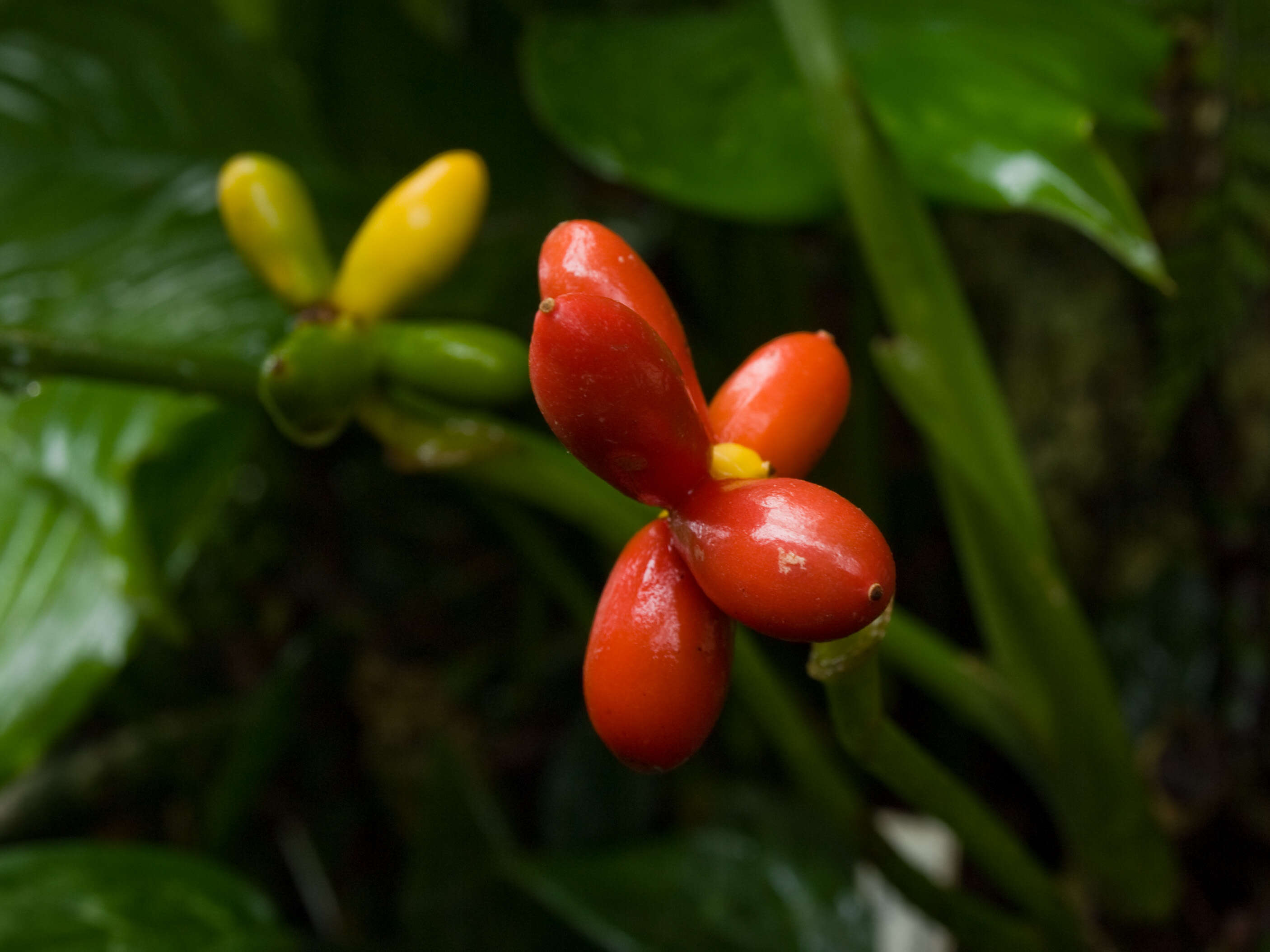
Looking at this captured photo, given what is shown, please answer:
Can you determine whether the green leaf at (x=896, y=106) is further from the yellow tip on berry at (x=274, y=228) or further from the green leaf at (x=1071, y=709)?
the yellow tip on berry at (x=274, y=228)

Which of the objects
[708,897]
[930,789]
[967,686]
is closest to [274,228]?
[930,789]

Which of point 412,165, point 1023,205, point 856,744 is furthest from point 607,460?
point 412,165

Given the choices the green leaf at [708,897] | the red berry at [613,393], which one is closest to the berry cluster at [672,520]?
the red berry at [613,393]

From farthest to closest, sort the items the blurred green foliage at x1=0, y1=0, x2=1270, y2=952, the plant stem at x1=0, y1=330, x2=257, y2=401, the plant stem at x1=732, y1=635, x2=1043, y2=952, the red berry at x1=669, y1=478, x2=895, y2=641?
the blurred green foliage at x1=0, y1=0, x2=1270, y2=952, the plant stem at x1=732, y1=635, x2=1043, y2=952, the plant stem at x1=0, y1=330, x2=257, y2=401, the red berry at x1=669, y1=478, x2=895, y2=641

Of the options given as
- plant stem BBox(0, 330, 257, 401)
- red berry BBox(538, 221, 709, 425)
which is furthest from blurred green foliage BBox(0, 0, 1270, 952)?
red berry BBox(538, 221, 709, 425)

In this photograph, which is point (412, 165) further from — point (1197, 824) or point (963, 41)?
point (1197, 824)

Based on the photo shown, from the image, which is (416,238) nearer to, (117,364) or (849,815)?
(117,364)

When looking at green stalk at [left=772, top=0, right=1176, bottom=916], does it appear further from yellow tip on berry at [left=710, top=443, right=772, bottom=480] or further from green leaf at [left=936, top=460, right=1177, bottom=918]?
yellow tip on berry at [left=710, top=443, right=772, bottom=480]
